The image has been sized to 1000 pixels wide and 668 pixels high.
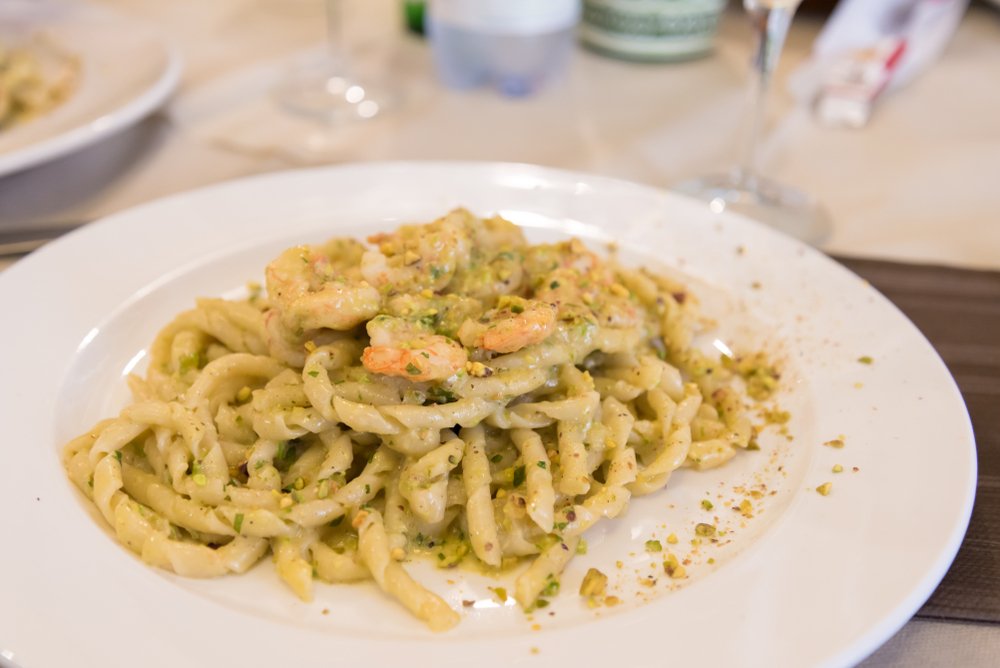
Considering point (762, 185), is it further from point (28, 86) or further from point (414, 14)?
point (28, 86)

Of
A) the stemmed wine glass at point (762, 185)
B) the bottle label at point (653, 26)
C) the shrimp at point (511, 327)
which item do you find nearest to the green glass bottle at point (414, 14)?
the bottle label at point (653, 26)

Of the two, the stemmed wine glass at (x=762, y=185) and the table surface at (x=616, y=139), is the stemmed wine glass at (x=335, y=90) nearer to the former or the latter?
the table surface at (x=616, y=139)

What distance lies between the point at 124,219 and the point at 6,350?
1.55 feet

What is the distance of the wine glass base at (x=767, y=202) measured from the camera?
265 cm

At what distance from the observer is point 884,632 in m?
1.19

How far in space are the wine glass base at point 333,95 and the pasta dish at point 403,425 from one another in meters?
1.57

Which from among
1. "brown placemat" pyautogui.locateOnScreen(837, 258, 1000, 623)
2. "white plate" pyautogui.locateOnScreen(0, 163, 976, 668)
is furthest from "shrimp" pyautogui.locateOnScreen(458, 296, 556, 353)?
"brown placemat" pyautogui.locateOnScreen(837, 258, 1000, 623)

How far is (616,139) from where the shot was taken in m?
3.21

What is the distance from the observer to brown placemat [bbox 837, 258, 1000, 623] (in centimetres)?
144

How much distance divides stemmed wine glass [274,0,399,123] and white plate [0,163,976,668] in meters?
A: 1.07

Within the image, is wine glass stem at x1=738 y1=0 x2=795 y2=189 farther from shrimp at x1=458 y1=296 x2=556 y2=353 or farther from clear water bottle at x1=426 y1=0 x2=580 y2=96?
shrimp at x1=458 y1=296 x2=556 y2=353

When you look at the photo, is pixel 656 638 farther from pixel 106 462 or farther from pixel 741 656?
pixel 106 462

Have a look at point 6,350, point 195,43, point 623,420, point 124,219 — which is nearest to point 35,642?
point 6,350

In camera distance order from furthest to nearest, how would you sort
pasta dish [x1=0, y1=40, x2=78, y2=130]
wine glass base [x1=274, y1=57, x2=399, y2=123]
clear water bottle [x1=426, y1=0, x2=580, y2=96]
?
1. wine glass base [x1=274, y1=57, x2=399, y2=123]
2. clear water bottle [x1=426, y1=0, x2=580, y2=96]
3. pasta dish [x1=0, y1=40, x2=78, y2=130]
